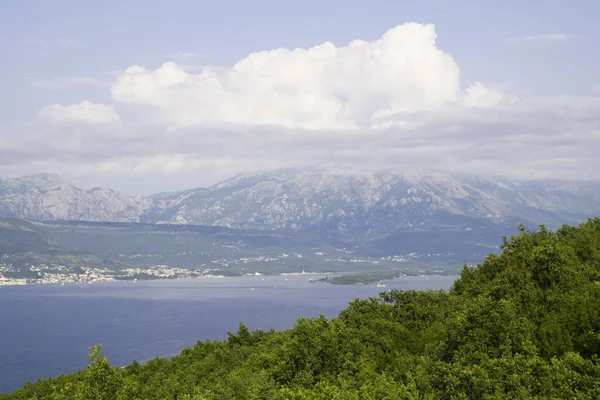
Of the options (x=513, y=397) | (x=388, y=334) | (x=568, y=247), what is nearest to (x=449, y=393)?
(x=513, y=397)

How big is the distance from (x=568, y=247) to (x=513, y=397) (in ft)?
157

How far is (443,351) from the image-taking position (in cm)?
5425

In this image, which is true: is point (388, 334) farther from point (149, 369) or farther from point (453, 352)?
point (149, 369)

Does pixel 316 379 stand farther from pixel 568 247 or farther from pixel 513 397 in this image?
pixel 568 247

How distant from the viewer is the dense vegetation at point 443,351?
43.1 meters

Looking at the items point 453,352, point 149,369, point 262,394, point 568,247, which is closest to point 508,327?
point 453,352

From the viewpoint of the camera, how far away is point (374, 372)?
2336 inches

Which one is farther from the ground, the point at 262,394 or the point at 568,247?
the point at 568,247

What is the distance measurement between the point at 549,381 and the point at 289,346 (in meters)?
33.0

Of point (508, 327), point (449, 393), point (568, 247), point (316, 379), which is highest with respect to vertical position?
point (568, 247)

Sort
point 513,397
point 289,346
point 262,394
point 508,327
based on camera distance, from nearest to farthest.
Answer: point 513,397 → point 262,394 → point 508,327 → point 289,346

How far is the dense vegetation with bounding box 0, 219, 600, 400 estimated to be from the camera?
1697 inches

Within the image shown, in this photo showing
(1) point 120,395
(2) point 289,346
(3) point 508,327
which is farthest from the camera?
(2) point 289,346

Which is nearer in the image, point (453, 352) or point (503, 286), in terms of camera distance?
point (453, 352)
